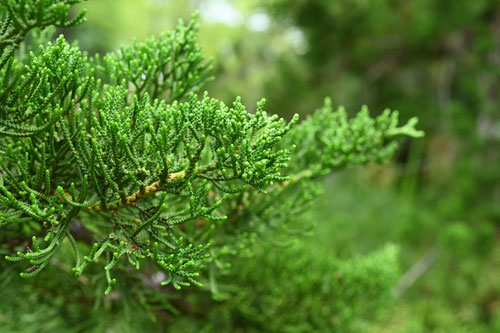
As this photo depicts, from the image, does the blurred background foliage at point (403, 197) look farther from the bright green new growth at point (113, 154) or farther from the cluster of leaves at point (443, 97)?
the bright green new growth at point (113, 154)

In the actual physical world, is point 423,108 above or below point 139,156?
above

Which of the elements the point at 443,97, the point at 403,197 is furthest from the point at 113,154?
the point at 403,197

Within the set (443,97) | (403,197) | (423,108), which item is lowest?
(403,197)

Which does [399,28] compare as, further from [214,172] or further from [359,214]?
[214,172]

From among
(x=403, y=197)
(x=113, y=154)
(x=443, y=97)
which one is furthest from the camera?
(x=403, y=197)

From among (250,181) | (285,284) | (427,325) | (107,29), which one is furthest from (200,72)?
(107,29)

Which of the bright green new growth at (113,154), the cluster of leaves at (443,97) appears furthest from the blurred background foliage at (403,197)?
the bright green new growth at (113,154)

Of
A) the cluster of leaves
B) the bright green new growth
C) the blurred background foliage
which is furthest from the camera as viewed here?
the cluster of leaves

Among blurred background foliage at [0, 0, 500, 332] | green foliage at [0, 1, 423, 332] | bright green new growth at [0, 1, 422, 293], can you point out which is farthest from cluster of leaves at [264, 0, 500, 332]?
bright green new growth at [0, 1, 422, 293]

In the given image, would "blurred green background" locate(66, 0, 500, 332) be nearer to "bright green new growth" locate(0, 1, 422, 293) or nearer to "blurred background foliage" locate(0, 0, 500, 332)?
"blurred background foliage" locate(0, 0, 500, 332)

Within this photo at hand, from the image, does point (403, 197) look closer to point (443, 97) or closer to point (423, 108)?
point (423, 108)

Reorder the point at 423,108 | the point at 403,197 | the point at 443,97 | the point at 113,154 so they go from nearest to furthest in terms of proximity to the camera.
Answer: the point at 113,154 < the point at 443,97 < the point at 423,108 < the point at 403,197
